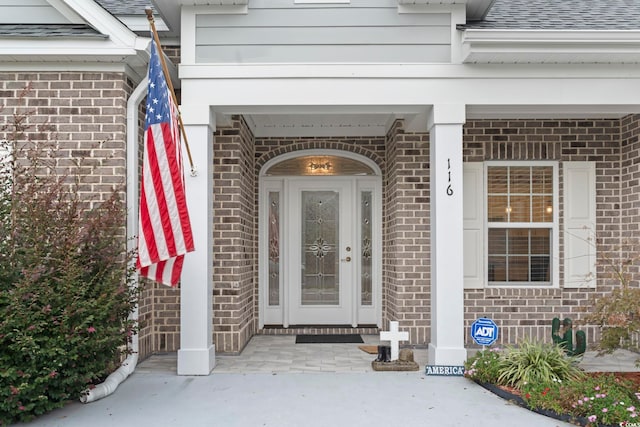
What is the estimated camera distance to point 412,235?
7145 mm

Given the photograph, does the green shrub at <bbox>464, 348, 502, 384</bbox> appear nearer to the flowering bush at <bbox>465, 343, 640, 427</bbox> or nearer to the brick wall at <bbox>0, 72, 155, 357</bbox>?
the flowering bush at <bbox>465, 343, 640, 427</bbox>

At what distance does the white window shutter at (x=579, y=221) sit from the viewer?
279 inches

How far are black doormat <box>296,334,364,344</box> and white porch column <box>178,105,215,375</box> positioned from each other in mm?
2021

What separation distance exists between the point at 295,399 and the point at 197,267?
1.74 meters

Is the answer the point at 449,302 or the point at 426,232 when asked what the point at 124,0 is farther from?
the point at 449,302

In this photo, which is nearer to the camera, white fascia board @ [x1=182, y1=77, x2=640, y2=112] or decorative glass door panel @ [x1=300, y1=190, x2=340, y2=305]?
white fascia board @ [x1=182, y1=77, x2=640, y2=112]

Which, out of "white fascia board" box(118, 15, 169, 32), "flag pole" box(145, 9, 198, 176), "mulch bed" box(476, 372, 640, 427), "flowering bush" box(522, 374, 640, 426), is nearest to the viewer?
"flowering bush" box(522, 374, 640, 426)

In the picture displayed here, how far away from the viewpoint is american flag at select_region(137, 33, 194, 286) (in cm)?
473

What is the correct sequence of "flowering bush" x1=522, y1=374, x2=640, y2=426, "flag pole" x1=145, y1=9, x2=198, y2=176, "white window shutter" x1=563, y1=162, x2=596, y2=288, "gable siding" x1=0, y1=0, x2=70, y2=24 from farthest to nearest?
1. "white window shutter" x1=563, y1=162, x2=596, y2=288
2. "gable siding" x1=0, y1=0, x2=70, y2=24
3. "flag pole" x1=145, y1=9, x2=198, y2=176
4. "flowering bush" x1=522, y1=374, x2=640, y2=426

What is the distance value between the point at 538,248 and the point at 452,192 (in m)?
2.19

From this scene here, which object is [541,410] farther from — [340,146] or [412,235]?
[340,146]

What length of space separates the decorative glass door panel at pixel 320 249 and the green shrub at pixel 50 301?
3883 millimetres

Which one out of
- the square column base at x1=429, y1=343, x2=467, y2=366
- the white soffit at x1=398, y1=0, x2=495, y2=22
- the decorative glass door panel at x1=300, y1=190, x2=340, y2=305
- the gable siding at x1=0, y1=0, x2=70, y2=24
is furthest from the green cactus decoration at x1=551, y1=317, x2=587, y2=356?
the gable siding at x1=0, y1=0, x2=70, y2=24

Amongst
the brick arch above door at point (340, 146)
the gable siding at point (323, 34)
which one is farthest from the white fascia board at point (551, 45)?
the brick arch above door at point (340, 146)
